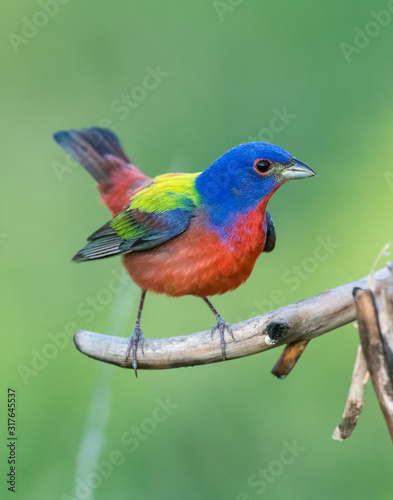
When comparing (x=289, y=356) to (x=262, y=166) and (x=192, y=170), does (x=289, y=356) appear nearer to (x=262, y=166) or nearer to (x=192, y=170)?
(x=262, y=166)

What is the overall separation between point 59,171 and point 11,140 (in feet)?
1.70

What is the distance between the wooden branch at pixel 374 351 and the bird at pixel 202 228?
80 centimetres

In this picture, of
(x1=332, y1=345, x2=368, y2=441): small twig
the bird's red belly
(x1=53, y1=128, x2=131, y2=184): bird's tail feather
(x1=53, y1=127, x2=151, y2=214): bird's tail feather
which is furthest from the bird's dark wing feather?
(x1=332, y1=345, x2=368, y2=441): small twig

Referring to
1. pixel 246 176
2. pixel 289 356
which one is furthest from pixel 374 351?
pixel 246 176

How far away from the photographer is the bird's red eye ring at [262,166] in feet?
10.6

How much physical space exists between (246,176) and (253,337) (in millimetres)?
768

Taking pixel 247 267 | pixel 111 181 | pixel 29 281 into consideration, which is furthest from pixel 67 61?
pixel 247 267

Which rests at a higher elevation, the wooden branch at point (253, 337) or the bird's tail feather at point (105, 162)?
the bird's tail feather at point (105, 162)

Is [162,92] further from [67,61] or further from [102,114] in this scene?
[67,61]

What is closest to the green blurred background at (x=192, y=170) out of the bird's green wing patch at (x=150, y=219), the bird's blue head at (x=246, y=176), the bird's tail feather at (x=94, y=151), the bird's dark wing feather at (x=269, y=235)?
the bird's green wing patch at (x=150, y=219)

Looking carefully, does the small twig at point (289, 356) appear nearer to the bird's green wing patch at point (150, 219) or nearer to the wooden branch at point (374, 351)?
the wooden branch at point (374, 351)

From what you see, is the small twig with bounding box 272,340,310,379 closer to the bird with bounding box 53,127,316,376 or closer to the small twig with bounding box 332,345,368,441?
the bird with bounding box 53,127,316,376

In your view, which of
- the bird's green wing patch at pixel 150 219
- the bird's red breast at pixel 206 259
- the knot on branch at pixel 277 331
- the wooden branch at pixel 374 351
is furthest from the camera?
the bird's green wing patch at pixel 150 219

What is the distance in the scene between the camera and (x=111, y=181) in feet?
14.0
